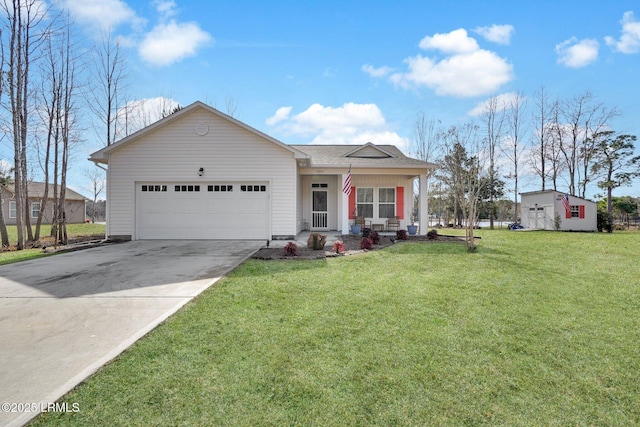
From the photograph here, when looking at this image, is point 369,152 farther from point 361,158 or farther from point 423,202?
point 423,202

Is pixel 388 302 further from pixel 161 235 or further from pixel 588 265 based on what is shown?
pixel 161 235

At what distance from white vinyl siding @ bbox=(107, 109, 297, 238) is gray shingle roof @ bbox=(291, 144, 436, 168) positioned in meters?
2.11

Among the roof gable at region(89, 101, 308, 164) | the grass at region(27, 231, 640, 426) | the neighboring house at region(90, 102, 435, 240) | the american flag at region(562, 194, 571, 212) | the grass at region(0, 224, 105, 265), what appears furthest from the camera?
the american flag at region(562, 194, 571, 212)

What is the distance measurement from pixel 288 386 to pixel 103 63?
739 inches

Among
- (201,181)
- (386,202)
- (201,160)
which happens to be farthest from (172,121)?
(386,202)

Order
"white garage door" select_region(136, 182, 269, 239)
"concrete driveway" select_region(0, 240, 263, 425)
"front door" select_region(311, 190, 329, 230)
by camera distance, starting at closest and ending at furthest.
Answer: "concrete driveway" select_region(0, 240, 263, 425), "white garage door" select_region(136, 182, 269, 239), "front door" select_region(311, 190, 329, 230)

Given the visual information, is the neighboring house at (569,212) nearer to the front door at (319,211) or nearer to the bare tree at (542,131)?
the bare tree at (542,131)

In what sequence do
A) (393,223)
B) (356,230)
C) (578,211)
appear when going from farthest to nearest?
(578,211) → (393,223) → (356,230)

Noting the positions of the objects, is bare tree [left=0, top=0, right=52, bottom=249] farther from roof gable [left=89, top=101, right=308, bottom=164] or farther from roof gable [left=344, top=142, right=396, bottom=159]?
roof gable [left=344, top=142, right=396, bottom=159]

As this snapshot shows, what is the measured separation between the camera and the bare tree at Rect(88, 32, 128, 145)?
15148 millimetres

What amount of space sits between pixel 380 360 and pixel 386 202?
1301 cm

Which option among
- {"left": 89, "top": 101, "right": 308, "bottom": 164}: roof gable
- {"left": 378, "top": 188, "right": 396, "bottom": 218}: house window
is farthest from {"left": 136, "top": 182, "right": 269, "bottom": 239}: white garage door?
{"left": 378, "top": 188, "right": 396, "bottom": 218}: house window

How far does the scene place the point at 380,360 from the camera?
9.61 feet

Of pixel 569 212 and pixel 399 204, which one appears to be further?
pixel 569 212
